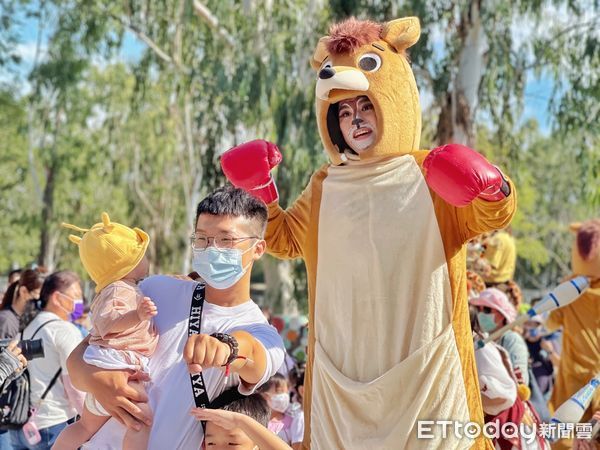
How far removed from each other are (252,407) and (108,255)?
0.76m

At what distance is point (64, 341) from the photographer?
16.9 ft

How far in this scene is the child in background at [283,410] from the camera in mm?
5164

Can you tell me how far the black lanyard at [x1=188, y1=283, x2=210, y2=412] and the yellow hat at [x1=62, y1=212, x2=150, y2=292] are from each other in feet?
0.84

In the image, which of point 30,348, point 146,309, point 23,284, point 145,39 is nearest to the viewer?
point 146,309

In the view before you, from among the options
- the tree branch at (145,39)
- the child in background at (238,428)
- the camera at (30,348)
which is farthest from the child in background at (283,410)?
the tree branch at (145,39)

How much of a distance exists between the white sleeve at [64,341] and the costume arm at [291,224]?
198 cm

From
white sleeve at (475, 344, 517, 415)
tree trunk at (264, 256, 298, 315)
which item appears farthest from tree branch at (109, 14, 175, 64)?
white sleeve at (475, 344, 517, 415)

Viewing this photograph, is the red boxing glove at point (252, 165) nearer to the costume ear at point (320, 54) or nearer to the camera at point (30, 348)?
the costume ear at point (320, 54)

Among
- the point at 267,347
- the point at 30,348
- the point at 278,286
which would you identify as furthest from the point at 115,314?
the point at 278,286

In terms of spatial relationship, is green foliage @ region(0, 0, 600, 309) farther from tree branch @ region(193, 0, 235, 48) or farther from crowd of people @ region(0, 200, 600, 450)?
crowd of people @ region(0, 200, 600, 450)

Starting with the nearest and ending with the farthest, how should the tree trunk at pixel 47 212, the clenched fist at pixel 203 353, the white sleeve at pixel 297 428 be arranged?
the clenched fist at pixel 203 353, the white sleeve at pixel 297 428, the tree trunk at pixel 47 212

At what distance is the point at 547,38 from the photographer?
11867 millimetres

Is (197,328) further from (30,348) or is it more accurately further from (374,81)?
(30,348)

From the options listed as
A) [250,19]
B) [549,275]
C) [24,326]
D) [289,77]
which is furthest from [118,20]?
[549,275]
